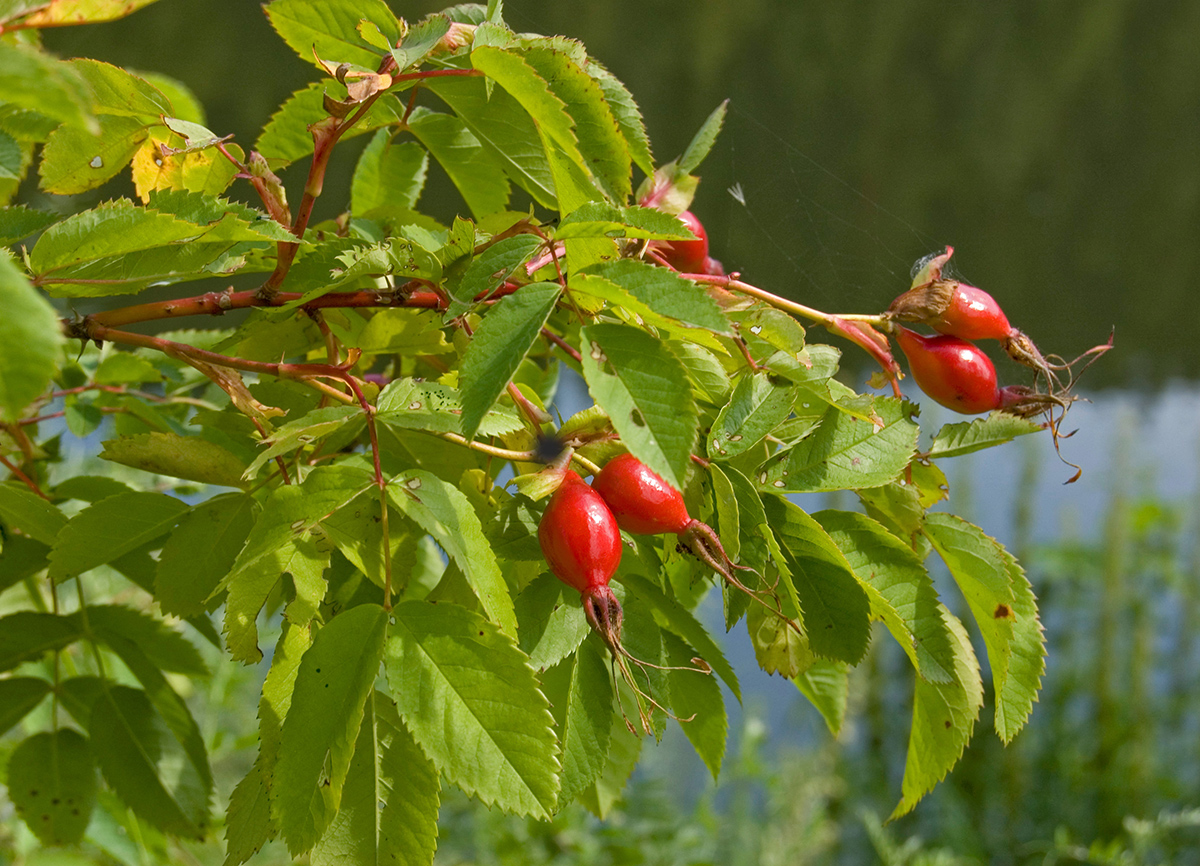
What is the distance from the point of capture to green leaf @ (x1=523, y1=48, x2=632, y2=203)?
0.42m

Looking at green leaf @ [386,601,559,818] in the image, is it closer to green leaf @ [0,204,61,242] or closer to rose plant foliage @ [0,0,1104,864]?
rose plant foliage @ [0,0,1104,864]

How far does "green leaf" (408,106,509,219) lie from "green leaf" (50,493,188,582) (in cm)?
22

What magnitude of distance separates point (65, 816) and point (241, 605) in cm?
30

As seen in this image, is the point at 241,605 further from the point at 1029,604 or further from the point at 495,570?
the point at 1029,604

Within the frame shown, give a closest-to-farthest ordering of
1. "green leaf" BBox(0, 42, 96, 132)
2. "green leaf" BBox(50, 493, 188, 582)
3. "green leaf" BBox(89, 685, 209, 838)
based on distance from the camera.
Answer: "green leaf" BBox(0, 42, 96, 132) → "green leaf" BBox(50, 493, 188, 582) → "green leaf" BBox(89, 685, 209, 838)

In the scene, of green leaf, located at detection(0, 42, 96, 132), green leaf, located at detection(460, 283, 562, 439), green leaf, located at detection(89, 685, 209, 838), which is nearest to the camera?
green leaf, located at detection(0, 42, 96, 132)

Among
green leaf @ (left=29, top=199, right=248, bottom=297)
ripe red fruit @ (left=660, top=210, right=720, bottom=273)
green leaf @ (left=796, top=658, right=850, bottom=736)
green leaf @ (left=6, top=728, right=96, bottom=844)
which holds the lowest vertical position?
green leaf @ (left=6, top=728, right=96, bottom=844)

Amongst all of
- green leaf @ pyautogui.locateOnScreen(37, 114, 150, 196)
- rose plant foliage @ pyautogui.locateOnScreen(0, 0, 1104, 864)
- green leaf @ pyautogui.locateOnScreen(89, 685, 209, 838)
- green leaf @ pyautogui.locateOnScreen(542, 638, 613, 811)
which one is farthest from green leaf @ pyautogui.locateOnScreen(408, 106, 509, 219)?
green leaf @ pyautogui.locateOnScreen(89, 685, 209, 838)

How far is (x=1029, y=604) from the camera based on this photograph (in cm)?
48

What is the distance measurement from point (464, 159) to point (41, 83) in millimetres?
306

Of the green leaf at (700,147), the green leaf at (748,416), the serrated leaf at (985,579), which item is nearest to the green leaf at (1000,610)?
the serrated leaf at (985,579)

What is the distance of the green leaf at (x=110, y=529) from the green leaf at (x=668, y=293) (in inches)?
9.7

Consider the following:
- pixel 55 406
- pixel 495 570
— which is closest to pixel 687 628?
pixel 495 570

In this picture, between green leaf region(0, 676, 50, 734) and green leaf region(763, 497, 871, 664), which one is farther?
green leaf region(0, 676, 50, 734)
